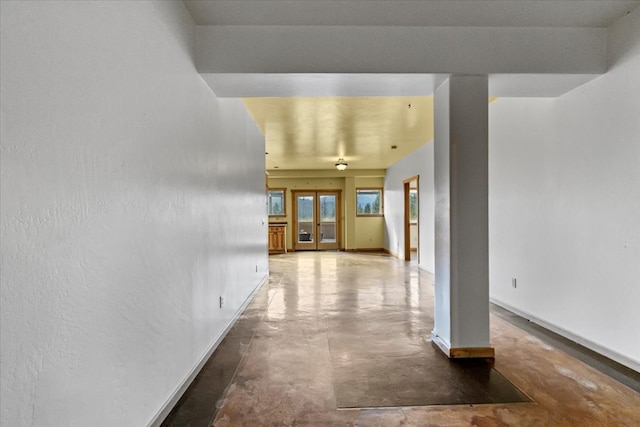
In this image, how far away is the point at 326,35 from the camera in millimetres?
2691

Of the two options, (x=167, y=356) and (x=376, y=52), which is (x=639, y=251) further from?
(x=167, y=356)

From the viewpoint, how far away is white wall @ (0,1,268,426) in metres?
1.06

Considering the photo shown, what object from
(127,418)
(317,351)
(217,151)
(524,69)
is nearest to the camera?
(127,418)

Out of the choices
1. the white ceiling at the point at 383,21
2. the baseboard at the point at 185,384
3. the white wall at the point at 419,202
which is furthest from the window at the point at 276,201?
the white ceiling at the point at 383,21

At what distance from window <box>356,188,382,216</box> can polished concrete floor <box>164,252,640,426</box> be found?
7.50 meters

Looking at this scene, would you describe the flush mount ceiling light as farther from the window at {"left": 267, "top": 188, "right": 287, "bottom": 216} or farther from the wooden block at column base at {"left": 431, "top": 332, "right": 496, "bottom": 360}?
the wooden block at column base at {"left": 431, "top": 332, "right": 496, "bottom": 360}

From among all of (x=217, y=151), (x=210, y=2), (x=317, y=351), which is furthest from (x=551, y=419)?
(x=210, y=2)

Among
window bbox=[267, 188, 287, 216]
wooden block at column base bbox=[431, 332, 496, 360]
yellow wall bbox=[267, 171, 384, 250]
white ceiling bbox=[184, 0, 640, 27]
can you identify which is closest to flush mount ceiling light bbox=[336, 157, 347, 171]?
yellow wall bbox=[267, 171, 384, 250]

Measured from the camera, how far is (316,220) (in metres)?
11.9

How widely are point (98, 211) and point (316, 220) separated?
34.5 feet

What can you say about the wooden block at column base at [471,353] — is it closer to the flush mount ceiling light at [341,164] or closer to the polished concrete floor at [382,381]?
the polished concrete floor at [382,381]

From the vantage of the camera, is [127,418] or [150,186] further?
[150,186]

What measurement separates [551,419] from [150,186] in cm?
266

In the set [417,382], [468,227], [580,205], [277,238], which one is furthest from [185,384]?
[277,238]
